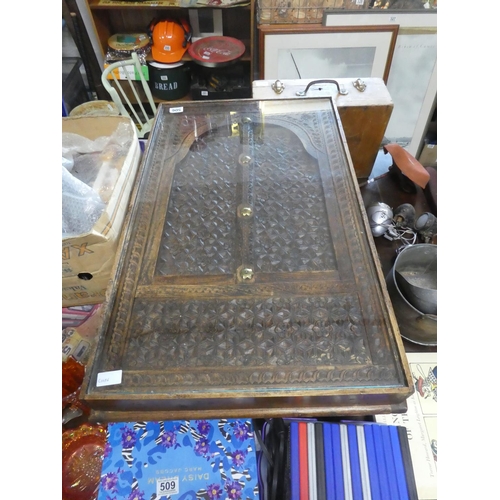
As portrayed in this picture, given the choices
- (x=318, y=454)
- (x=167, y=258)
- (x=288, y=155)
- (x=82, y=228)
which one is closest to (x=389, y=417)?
(x=318, y=454)

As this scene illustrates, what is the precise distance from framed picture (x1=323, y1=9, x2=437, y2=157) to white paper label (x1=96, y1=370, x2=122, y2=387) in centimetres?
211

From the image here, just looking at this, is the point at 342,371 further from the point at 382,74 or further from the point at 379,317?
the point at 382,74

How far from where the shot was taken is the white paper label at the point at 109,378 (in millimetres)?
752

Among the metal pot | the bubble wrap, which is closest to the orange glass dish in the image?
the bubble wrap

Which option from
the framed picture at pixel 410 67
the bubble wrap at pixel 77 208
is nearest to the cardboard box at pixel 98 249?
the bubble wrap at pixel 77 208

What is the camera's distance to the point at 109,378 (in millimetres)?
759

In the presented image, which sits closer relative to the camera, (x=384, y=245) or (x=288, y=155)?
(x=288, y=155)

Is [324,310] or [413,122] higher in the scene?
[324,310]

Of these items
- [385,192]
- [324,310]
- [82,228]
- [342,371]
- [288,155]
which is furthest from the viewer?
[385,192]

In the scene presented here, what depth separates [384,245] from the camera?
1.49 metres

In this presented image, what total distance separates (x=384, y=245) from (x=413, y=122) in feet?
4.69

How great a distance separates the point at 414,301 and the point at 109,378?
2.65ft

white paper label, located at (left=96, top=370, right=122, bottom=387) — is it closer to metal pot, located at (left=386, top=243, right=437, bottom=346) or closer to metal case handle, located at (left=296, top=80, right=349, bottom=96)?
metal pot, located at (left=386, top=243, right=437, bottom=346)

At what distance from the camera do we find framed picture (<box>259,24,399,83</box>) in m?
2.14
